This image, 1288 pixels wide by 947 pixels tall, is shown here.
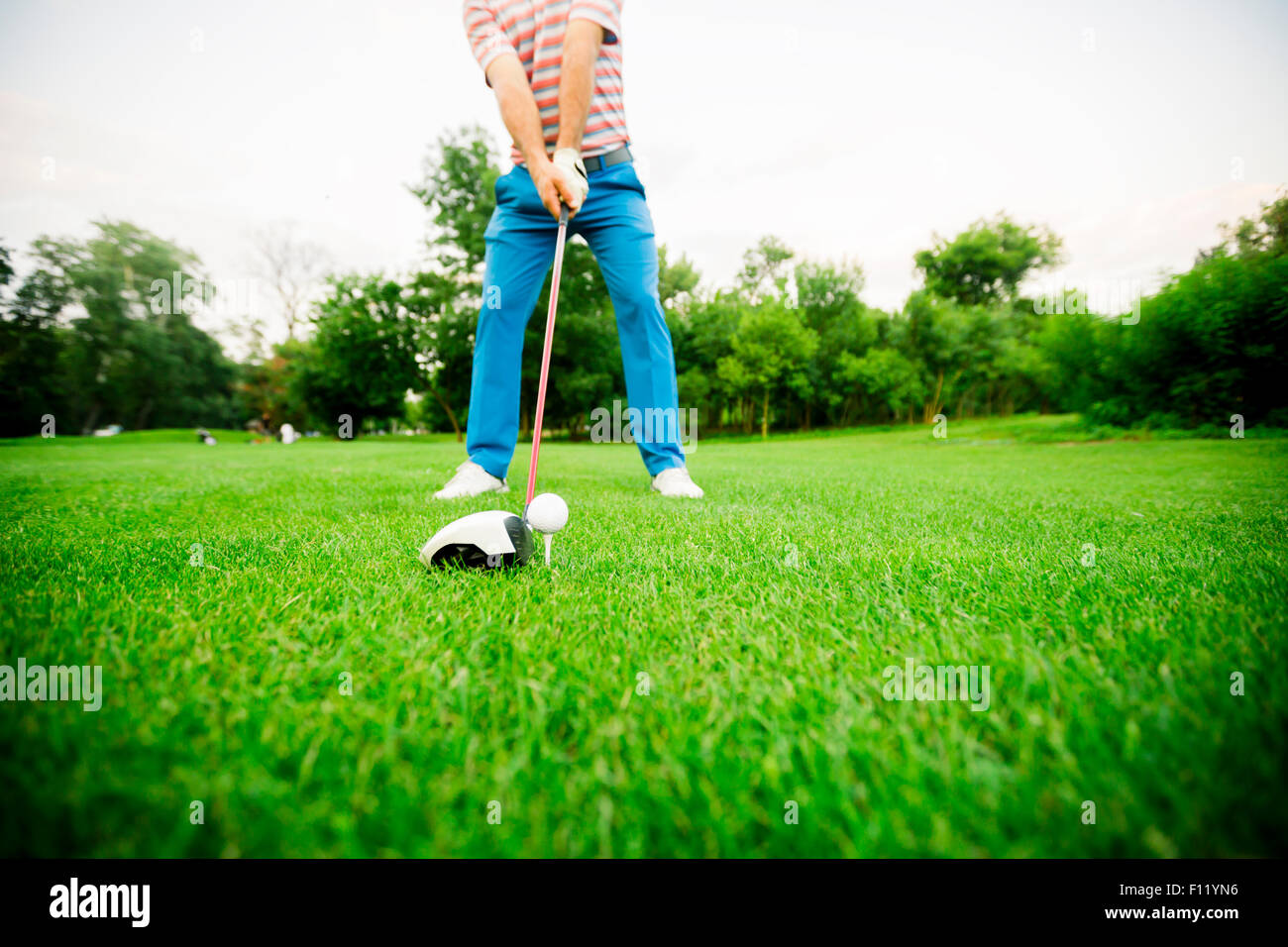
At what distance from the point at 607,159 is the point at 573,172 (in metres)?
0.74

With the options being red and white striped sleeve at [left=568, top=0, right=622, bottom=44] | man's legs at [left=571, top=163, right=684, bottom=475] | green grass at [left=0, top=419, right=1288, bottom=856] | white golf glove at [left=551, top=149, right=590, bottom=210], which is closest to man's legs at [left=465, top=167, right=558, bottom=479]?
man's legs at [left=571, top=163, right=684, bottom=475]

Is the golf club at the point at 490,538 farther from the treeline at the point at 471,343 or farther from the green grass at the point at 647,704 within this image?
the treeline at the point at 471,343

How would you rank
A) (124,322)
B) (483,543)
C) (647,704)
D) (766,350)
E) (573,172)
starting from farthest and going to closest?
(124,322) → (766,350) → (573,172) → (483,543) → (647,704)

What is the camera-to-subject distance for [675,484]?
341cm

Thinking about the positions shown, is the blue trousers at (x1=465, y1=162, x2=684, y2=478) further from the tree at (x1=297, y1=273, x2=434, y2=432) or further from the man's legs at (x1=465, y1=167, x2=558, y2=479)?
the tree at (x1=297, y1=273, x2=434, y2=432)

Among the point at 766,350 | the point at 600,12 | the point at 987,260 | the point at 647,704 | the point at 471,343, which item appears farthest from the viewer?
the point at 987,260

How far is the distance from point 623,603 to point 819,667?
49 centimetres

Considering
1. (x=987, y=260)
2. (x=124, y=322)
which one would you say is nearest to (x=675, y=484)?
(x=124, y=322)

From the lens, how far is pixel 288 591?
4.37ft

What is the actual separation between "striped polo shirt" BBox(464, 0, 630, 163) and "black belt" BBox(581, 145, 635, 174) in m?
0.03

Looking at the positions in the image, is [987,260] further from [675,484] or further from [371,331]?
[675,484]

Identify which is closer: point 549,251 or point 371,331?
point 549,251

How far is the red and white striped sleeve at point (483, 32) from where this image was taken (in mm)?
3037
